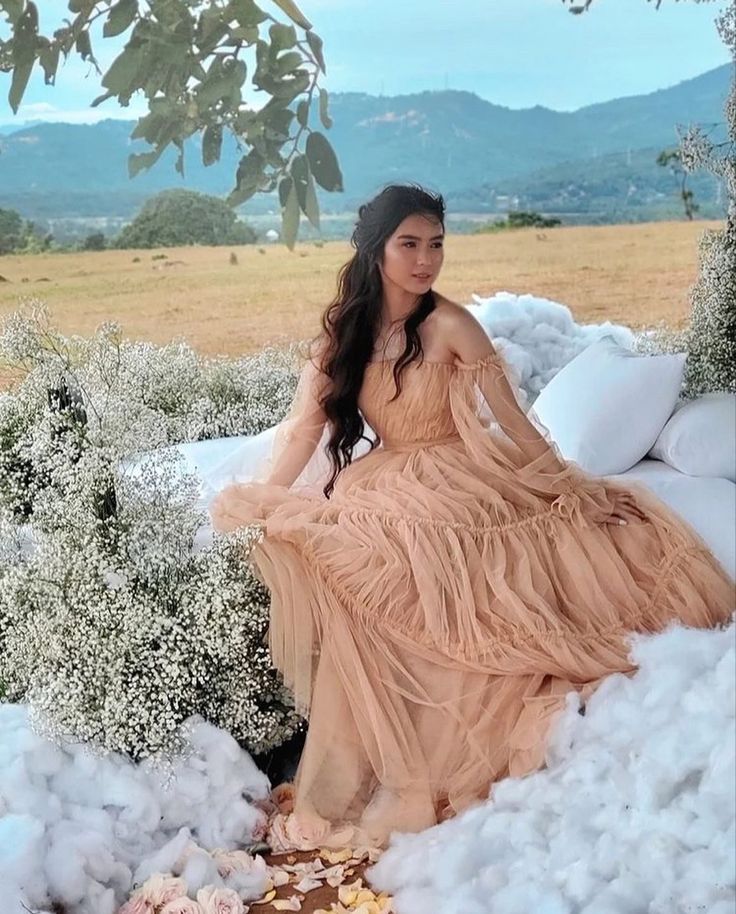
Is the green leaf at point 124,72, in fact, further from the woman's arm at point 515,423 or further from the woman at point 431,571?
the woman's arm at point 515,423

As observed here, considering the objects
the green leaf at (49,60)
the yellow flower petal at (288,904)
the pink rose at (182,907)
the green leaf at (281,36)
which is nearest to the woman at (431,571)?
the yellow flower petal at (288,904)

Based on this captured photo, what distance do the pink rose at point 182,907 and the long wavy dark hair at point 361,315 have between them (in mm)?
746

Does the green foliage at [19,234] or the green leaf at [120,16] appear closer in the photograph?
the green leaf at [120,16]

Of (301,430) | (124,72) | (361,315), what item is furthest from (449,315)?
(124,72)

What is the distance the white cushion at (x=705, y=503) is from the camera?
5.46 ft

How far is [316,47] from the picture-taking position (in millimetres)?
1992

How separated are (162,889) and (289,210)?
1215mm

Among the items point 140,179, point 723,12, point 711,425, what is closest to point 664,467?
point 711,425

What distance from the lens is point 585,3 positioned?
1.95 metres

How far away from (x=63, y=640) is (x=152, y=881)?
0.41 meters

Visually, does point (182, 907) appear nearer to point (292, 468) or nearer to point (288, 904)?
point (288, 904)

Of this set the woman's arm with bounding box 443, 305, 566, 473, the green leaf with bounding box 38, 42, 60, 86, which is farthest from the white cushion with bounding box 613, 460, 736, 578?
the green leaf with bounding box 38, 42, 60, 86

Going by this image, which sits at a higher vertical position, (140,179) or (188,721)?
(140,179)

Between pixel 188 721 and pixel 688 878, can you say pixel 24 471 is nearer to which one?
pixel 188 721
